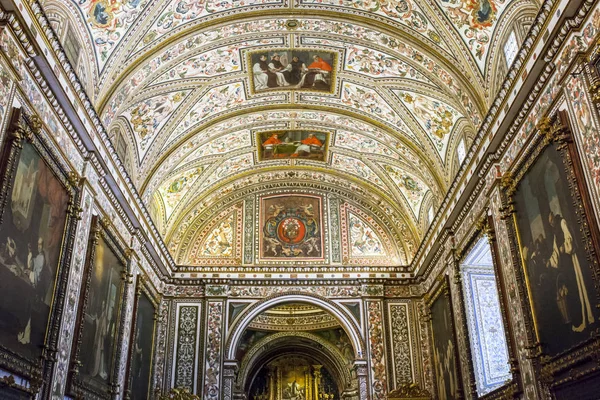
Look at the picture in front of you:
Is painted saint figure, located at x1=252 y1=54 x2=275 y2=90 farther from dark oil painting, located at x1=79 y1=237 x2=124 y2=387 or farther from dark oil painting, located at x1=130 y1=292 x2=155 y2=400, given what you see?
dark oil painting, located at x1=130 y1=292 x2=155 y2=400

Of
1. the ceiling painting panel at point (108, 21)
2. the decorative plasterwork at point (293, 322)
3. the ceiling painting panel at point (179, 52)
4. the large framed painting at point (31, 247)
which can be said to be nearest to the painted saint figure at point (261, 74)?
the ceiling painting panel at point (179, 52)

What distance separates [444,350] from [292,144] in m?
8.71

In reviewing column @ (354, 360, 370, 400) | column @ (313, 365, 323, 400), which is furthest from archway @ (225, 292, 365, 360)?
column @ (313, 365, 323, 400)

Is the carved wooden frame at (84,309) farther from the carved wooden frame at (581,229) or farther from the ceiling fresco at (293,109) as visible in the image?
the carved wooden frame at (581,229)

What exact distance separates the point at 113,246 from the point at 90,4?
18.8 ft

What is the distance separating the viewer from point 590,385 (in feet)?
27.9

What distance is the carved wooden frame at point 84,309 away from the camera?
1141cm

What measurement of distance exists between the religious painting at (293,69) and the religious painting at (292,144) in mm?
2740

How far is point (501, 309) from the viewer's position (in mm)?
12008

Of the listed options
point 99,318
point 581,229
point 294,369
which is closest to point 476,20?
point 581,229

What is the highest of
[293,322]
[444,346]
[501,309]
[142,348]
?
[293,322]

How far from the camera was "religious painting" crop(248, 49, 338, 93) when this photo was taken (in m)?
15.9

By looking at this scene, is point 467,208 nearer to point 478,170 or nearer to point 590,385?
point 478,170

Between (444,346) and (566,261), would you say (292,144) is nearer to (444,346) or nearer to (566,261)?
(444,346)
